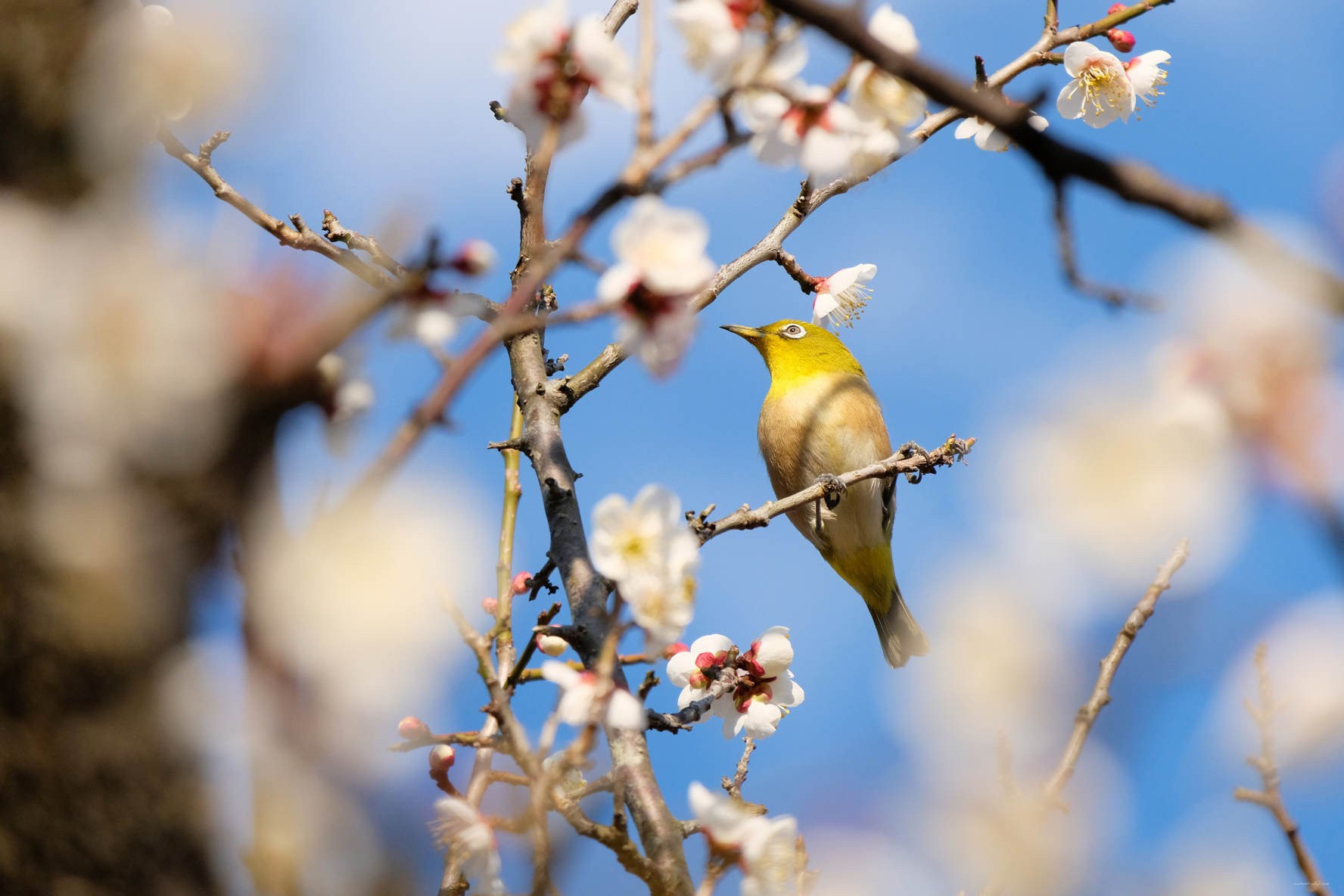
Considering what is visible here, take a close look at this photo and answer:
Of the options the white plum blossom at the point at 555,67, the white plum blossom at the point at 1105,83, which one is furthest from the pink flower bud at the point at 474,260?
the white plum blossom at the point at 1105,83

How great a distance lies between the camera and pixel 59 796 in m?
→ 1.55

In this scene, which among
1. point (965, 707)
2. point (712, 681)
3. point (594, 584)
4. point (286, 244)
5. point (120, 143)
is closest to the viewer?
point (120, 143)

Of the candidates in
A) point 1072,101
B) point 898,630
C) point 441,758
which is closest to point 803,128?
point 441,758

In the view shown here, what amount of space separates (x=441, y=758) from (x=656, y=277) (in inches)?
63.6

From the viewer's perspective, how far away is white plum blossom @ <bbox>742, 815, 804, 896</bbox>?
5.29ft

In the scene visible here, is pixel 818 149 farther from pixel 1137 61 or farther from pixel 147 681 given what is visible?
pixel 1137 61

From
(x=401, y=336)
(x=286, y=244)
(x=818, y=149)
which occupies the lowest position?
(x=401, y=336)

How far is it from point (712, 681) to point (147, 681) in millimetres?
1840

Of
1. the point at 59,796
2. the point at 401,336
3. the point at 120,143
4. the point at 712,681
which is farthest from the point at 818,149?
the point at 712,681

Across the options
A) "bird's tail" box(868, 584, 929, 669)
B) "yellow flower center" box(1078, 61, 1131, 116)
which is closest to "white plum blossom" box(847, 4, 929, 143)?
"yellow flower center" box(1078, 61, 1131, 116)

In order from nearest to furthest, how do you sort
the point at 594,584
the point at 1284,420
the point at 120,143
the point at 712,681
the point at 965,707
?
1. the point at 1284,420
2. the point at 120,143
3. the point at 965,707
4. the point at 594,584
5. the point at 712,681

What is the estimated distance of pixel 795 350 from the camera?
612 cm

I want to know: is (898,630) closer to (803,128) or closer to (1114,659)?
(1114,659)

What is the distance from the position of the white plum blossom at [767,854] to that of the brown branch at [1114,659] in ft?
1.78
